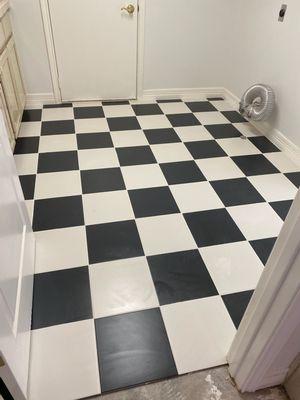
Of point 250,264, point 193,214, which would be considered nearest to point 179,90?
point 193,214

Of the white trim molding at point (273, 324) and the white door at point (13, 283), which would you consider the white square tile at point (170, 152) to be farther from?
A: the white trim molding at point (273, 324)

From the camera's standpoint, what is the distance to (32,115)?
3029mm

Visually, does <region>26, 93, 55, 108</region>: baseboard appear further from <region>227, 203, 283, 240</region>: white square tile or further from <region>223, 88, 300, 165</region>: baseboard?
<region>227, 203, 283, 240</region>: white square tile

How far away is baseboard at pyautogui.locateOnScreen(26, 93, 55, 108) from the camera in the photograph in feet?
10.5

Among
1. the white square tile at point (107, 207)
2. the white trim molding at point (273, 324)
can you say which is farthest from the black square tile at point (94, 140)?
the white trim molding at point (273, 324)

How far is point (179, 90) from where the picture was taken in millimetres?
3529

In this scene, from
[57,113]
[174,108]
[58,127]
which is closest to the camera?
[58,127]

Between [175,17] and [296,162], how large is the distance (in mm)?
1922

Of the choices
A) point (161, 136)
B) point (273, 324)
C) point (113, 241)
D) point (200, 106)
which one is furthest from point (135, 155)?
point (273, 324)

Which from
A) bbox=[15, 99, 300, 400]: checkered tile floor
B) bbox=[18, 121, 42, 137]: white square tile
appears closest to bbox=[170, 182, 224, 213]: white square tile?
bbox=[15, 99, 300, 400]: checkered tile floor

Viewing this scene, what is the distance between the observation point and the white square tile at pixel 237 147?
8.59ft

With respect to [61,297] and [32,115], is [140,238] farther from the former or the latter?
[32,115]

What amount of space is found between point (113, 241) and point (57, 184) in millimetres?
707

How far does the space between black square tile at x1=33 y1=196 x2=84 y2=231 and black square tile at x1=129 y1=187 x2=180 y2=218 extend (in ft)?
1.19
